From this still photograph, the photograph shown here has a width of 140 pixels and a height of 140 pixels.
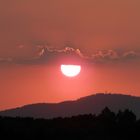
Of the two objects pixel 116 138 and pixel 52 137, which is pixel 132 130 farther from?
pixel 52 137

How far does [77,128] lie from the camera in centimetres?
11806

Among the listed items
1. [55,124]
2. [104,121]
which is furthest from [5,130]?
[104,121]

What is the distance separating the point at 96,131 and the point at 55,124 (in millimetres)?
7836

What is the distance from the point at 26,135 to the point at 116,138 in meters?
15.1

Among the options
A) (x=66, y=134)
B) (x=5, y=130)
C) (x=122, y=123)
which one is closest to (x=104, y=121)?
(x=122, y=123)

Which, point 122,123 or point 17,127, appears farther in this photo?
point 122,123

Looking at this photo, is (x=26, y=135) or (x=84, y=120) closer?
(x=26, y=135)

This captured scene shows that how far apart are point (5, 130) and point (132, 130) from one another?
897 inches

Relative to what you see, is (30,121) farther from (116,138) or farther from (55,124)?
(116,138)

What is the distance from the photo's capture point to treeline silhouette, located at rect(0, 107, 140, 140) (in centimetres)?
11244

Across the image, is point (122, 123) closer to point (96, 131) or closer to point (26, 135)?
point (96, 131)

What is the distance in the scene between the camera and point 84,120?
125562 millimetres

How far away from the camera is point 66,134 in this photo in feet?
374

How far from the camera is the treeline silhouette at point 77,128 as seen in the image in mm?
112438
